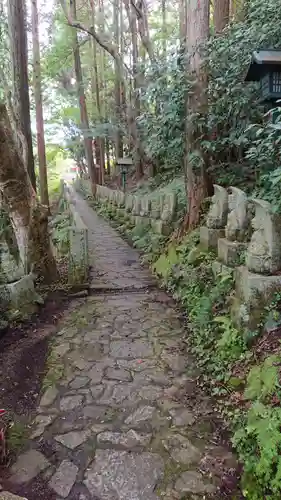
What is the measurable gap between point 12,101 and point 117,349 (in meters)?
6.46

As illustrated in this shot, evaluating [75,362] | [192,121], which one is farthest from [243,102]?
[75,362]

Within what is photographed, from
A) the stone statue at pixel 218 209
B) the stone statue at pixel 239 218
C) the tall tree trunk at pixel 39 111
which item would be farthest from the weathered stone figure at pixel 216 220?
the tall tree trunk at pixel 39 111

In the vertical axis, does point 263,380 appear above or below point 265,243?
below

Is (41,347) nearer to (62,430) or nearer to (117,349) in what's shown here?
(117,349)

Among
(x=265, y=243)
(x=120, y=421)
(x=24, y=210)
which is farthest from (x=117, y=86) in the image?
(x=120, y=421)

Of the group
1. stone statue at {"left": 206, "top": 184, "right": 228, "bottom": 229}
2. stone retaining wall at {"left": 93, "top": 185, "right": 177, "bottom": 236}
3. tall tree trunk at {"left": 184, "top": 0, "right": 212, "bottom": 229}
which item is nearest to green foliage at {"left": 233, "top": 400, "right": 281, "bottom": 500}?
stone statue at {"left": 206, "top": 184, "right": 228, "bottom": 229}

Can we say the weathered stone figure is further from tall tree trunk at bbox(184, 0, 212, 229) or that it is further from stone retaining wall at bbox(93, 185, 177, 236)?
stone retaining wall at bbox(93, 185, 177, 236)

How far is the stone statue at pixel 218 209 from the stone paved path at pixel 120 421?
5.46ft

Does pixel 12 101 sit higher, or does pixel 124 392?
pixel 12 101

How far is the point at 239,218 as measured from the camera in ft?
15.1

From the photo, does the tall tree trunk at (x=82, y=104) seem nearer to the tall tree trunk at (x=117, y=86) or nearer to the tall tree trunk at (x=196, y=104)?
the tall tree trunk at (x=117, y=86)

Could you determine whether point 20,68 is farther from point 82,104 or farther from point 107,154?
point 107,154

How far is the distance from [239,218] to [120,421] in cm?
283

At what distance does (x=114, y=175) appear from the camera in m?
27.0
